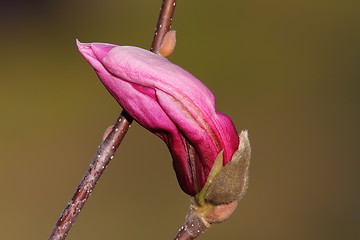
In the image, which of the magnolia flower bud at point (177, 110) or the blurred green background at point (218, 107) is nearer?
the magnolia flower bud at point (177, 110)

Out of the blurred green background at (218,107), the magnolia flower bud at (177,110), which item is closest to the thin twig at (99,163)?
the magnolia flower bud at (177,110)

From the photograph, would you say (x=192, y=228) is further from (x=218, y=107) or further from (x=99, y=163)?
(x=218, y=107)

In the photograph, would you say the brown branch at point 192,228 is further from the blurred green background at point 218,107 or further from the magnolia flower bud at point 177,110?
the blurred green background at point 218,107

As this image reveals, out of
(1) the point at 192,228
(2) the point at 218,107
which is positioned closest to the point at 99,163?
(1) the point at 192,228

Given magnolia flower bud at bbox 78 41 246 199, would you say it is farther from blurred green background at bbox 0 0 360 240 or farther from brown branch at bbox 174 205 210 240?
blurred green background at bbox 0 0 360 240

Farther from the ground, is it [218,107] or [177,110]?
[177,110]

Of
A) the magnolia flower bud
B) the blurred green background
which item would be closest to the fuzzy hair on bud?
the magnolia flower bud
